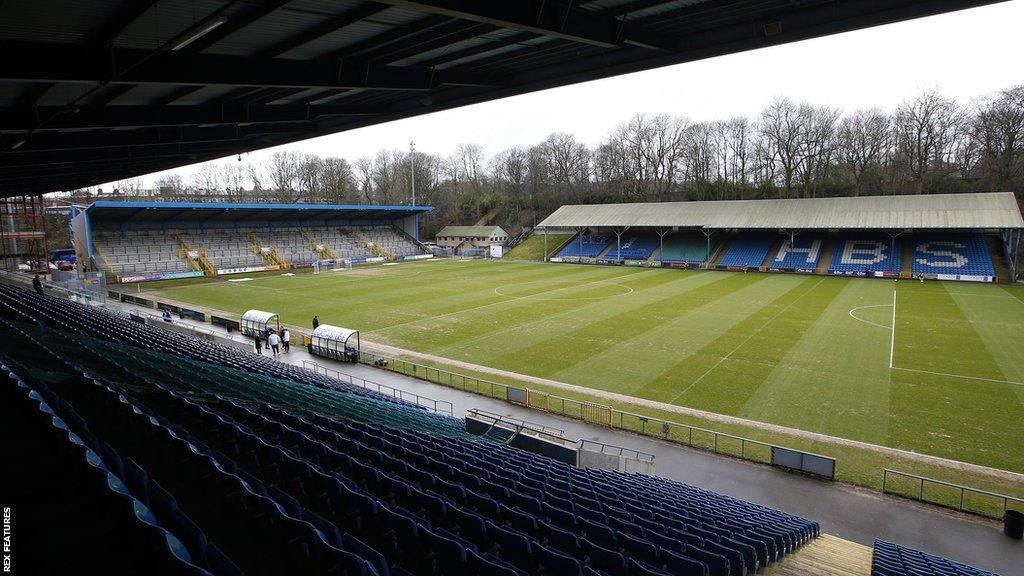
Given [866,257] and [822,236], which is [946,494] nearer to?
[866,257]

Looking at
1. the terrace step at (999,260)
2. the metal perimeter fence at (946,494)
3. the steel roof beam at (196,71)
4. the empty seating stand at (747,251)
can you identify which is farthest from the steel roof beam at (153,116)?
the terrace step at (999,260)

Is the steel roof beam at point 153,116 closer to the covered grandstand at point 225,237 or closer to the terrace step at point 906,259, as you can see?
the covered grandstand at point 225,237

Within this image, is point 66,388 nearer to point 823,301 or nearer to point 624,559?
point 624,559

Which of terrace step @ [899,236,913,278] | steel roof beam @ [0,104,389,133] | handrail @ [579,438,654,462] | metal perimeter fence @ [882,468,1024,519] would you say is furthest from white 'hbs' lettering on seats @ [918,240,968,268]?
steel roof beam @ [0,104,389,133]

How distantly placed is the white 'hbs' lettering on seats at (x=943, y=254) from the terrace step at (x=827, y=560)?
1888 inches

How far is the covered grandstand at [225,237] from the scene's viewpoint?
50125 mm

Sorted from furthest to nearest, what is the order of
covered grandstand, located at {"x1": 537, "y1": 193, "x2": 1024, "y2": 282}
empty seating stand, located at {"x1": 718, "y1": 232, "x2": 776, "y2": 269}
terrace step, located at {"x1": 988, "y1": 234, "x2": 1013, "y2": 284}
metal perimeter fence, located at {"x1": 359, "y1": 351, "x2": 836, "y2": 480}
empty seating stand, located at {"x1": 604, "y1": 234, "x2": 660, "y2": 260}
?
empty seating stand, located at {"x1": 604, "y1": 234, "x2": 660, "y2": 260}
empty seating stand, located at {"x1": 718, "y1": 232, "x2": 776, "y2": 269}
covered grandstand, located at {"x1": 537, "y1": 193, "x2": 1024, "y2": 282}
terrace step, located at {"x1": 988, "y1": 234, "x2": 1013, "y2": 284}
metal perimeter fence, located at {"x1": 359, "y1": 351, "x2": 836, "y2": 480}

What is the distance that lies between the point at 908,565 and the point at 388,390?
15753mm

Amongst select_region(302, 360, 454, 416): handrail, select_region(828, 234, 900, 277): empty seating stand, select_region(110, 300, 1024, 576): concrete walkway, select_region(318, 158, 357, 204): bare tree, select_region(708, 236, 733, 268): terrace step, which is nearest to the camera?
select_region(110, 300, 1024, 576): concrete walkway

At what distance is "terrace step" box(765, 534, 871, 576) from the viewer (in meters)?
7.51

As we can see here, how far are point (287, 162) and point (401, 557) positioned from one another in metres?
104

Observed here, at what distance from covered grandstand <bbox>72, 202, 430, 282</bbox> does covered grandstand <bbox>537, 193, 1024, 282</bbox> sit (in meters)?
25.6

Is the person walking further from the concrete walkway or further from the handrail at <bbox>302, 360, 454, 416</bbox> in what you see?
the concrete walkway

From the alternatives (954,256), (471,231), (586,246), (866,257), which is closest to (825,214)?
(866,257)
